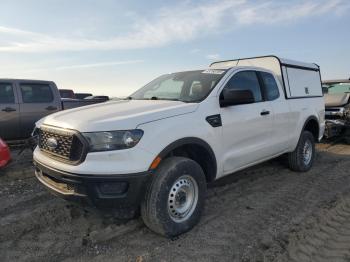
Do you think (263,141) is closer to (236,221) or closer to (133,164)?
(236,221)

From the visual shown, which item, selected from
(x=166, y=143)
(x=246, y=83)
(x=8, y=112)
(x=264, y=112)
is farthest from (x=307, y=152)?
(x=8, y=112)

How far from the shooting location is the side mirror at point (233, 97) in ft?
13.2

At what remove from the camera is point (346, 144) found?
9.94 meters

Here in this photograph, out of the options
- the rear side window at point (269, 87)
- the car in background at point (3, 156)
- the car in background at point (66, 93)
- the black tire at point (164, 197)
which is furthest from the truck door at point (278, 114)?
the car in background at point (66, 93)

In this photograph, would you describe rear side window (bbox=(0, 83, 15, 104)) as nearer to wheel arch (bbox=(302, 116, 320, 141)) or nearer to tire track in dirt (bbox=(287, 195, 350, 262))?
wheel arch (bbox=(302, 116, 320, 141))

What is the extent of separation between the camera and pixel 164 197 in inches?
133

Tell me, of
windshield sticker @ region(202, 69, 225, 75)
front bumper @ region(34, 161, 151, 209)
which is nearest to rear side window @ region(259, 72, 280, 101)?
windshield sticker @ region(202, 69, 225, 75)

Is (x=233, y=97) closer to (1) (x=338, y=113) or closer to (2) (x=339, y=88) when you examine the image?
(1) (x=338, y=113)

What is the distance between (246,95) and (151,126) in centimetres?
139

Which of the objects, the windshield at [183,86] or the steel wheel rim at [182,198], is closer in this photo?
the steel wheel rim at [182,198]

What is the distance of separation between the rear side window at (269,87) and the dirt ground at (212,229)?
58.4 inches

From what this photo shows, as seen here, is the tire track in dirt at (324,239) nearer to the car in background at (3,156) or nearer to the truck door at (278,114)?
the truck door at (278,114)

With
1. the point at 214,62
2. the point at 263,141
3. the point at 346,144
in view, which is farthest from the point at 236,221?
the point at 346,144

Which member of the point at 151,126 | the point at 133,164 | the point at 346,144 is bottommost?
the point at 346,144
